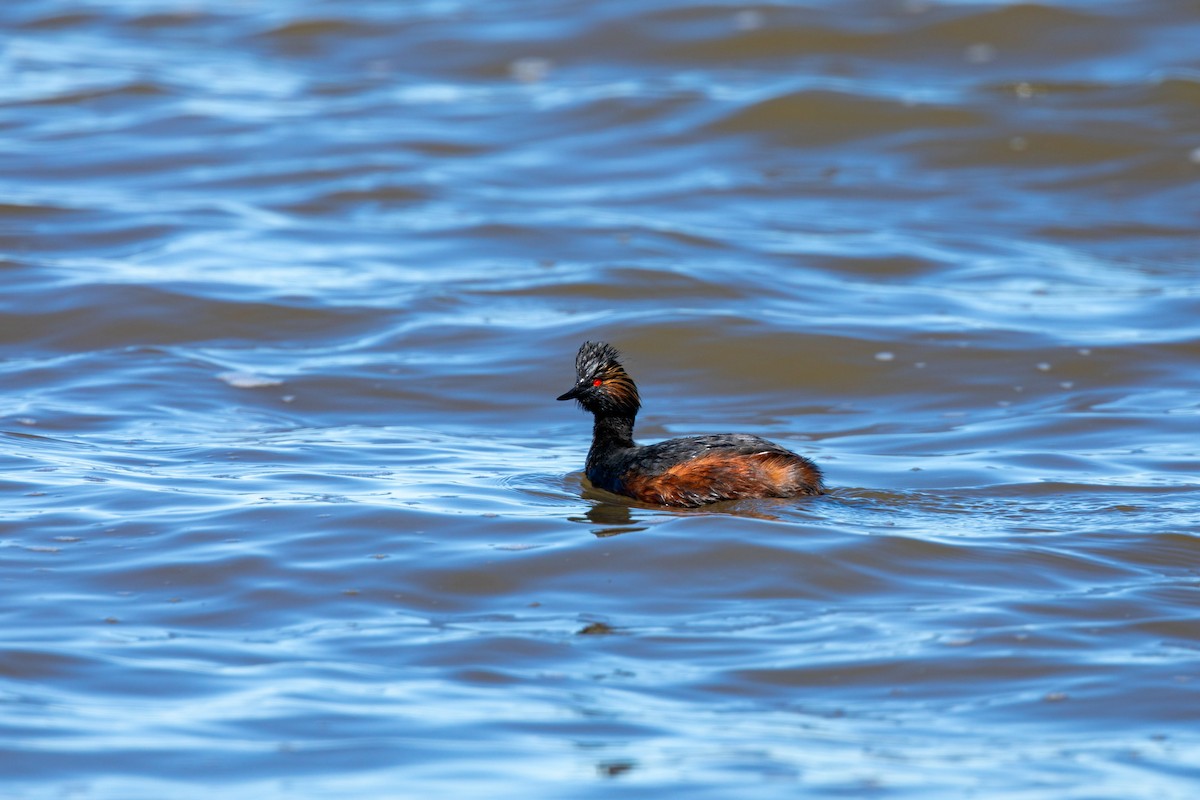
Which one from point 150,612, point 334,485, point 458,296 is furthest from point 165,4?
point 150,612

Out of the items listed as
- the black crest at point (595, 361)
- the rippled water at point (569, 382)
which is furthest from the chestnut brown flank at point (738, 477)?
the black crest at point (595, 361)

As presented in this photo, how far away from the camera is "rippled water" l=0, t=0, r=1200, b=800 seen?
18.3 ft

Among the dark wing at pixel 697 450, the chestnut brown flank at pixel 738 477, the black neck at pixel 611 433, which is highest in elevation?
the black neck at pixel 611 433

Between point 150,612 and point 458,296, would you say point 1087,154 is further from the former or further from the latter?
point 150,612

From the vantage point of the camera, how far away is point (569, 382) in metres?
12.0

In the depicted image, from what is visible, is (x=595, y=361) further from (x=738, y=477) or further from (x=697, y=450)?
(x=738, y=477)

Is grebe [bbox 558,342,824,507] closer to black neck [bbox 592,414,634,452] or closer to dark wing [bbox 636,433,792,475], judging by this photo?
dark wing [bbox 636,433,792,475]

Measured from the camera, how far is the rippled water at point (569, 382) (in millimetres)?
5586

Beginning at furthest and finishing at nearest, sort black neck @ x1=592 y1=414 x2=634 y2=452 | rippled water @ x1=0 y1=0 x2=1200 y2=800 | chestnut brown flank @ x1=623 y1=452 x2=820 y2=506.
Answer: black neck @ x1=592 y1=414 x2=634 y2=452
chestnut brown flank @ x1=623 y1=452 x2=820 y2=506
rippled water @ x1=0 y1=0 x2=1200 y2=800

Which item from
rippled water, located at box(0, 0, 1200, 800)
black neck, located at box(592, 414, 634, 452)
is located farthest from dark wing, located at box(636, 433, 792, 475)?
black neck, located at box(592, 414, 634, 452)

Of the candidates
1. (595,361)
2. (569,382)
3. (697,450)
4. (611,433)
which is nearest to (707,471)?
(697,450)

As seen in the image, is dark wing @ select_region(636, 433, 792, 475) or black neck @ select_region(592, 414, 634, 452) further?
black neck @ select_region(592, 414, 634, 452)

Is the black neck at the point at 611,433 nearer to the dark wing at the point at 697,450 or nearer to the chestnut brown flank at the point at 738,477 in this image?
the dark wing at the point at 697,450

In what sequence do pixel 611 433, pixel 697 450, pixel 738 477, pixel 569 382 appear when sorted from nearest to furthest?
pixel 738 477, pixel 697 450, pixel 611 433, pixel 569 382
